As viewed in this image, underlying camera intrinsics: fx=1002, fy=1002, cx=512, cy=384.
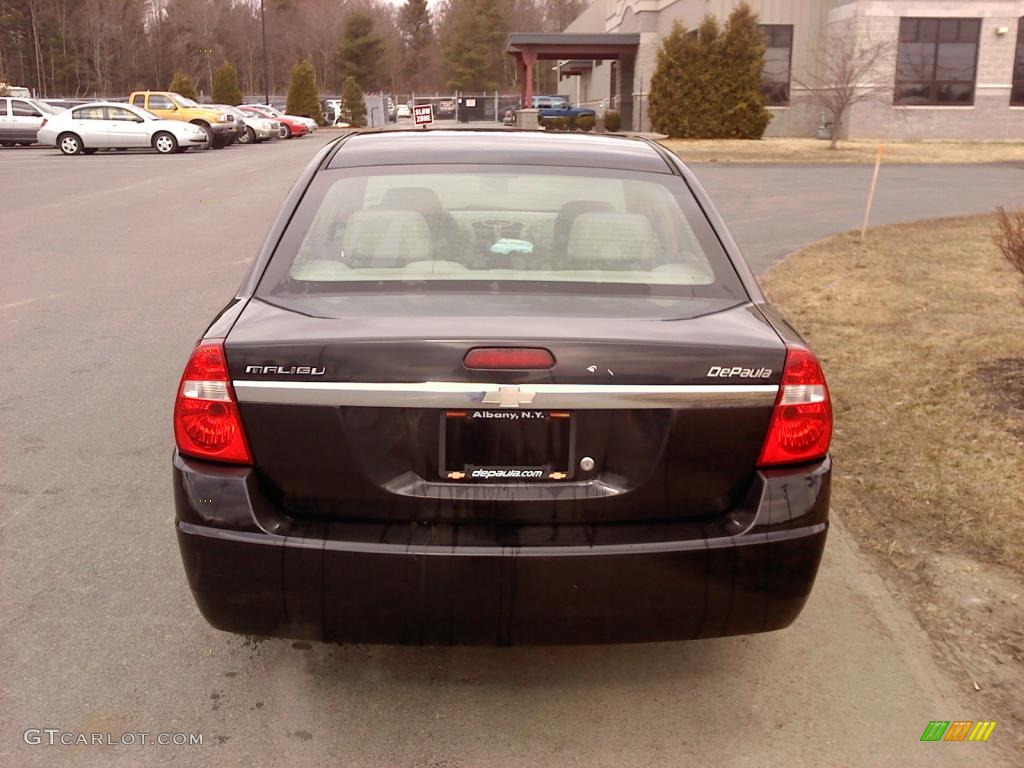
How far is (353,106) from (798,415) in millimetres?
64910

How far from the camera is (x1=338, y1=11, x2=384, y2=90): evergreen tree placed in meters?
88.1

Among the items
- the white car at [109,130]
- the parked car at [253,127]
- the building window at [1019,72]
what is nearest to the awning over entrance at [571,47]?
the parked car at [253,127]

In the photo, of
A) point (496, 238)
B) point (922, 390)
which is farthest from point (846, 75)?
→ point (496, 238)

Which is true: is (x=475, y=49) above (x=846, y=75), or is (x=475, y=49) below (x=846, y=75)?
above

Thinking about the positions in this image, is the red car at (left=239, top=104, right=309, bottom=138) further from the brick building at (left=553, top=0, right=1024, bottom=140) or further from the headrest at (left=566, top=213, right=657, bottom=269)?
the headrest at (left=566, top=213, right=657, bottom=269)

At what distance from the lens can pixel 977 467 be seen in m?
5.16

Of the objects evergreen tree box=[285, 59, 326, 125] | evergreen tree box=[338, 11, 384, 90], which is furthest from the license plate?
evergreen tree box=[338, 11, 384, 90]

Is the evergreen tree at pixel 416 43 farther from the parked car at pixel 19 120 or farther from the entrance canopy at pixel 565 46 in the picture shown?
the parked car at pixel 19 120

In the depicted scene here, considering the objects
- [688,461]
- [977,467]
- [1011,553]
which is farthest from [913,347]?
[688,461]

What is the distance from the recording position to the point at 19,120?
119 ft

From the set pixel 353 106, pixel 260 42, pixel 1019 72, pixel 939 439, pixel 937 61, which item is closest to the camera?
pixel 939 439

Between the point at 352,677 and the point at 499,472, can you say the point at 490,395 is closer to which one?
the point at 499,472

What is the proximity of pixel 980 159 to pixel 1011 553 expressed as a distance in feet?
98.4

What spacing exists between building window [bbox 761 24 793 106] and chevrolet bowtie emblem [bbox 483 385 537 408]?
138 ft
